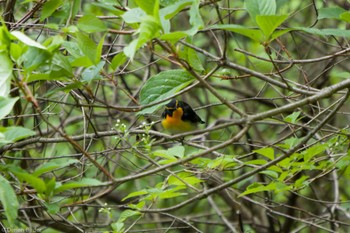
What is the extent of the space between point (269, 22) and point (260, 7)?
161 mm

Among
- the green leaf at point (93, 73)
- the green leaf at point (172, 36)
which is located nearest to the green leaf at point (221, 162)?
the green leaf at point (93, 73)

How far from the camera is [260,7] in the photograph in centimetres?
216

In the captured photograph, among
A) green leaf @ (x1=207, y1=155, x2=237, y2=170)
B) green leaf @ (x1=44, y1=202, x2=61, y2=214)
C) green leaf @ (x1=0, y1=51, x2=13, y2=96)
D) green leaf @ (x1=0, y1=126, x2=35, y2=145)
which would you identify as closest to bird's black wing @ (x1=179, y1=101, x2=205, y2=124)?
green leaf @ (x1=207, y1=155, x2=237, y2=170)

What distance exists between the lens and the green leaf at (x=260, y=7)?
2141 mm

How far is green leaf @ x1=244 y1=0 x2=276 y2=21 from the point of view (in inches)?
84.3

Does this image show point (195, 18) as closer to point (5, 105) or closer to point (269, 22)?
point (269, 22)

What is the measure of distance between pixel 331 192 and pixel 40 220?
299cm

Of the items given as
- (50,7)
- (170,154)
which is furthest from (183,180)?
(50,7)

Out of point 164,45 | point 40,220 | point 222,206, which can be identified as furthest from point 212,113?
point 164,45

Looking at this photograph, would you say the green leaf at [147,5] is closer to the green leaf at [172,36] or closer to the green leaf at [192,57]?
the green leaf at [172,36]

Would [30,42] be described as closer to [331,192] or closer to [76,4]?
[76,4]

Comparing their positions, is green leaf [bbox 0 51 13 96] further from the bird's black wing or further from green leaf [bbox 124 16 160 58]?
the bird's black wing


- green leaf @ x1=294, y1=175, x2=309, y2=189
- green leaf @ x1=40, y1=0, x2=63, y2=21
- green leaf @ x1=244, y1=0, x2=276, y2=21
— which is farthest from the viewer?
green leaf @ x1=294, y1=175, x2=309, y2=189

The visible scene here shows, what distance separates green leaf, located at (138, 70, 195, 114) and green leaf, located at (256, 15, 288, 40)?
0.36m
